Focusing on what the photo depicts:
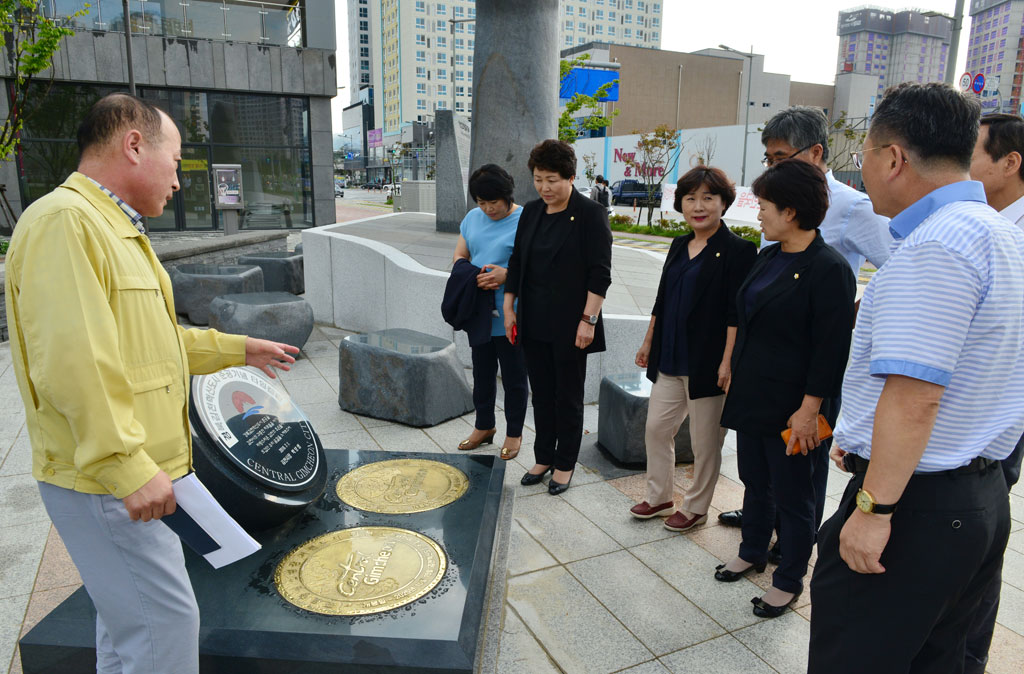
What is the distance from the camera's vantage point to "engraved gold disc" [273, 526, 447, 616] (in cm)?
252

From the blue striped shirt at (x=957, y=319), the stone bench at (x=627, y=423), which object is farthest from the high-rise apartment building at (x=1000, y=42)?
the blue striped shirt at (x=957, y=319)

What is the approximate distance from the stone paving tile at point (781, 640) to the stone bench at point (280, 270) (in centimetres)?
849

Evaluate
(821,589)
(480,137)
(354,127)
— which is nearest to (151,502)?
(821,589)

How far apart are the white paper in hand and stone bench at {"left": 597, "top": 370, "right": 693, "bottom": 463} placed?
301 centimetres

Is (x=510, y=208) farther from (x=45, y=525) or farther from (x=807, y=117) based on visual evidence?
(x=45, y=525)

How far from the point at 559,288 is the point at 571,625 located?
178 centimetres

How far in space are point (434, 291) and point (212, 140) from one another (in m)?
14.1

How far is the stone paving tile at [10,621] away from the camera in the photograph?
2721 mm

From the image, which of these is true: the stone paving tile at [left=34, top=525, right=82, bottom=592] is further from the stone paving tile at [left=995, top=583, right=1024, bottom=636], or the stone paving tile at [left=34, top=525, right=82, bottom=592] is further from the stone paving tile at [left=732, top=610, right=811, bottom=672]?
the stone paving tile at [left=995, top=583, right=1024, bottom=636]

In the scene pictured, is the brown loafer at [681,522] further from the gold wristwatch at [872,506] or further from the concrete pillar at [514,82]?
the concrete pillar at [514,82]

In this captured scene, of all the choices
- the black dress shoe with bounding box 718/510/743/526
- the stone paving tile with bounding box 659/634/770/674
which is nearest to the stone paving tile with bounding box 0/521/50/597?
the stone paving tile with bounding box 659/634/770/674

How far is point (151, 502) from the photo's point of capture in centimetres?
170

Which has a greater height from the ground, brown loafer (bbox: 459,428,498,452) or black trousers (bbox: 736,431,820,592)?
black trousers (bbox: 736,431,820,592)

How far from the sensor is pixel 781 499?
3037 millimetres
